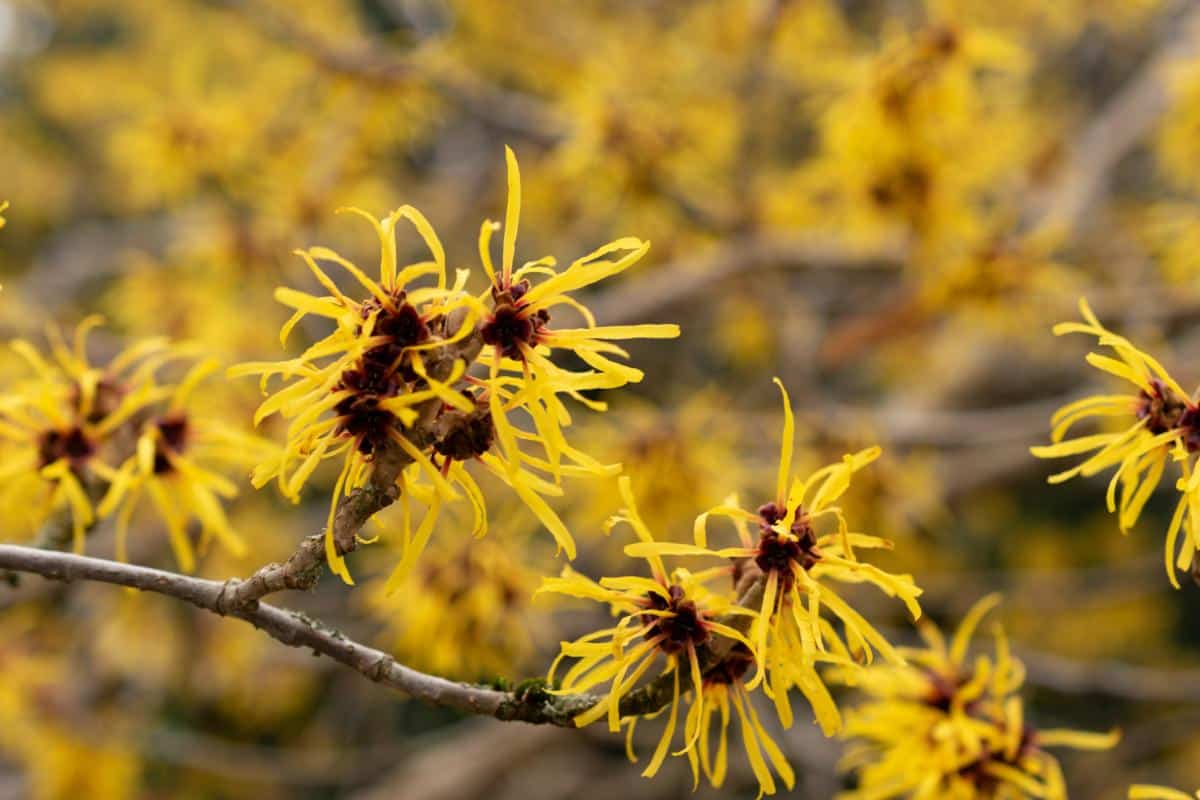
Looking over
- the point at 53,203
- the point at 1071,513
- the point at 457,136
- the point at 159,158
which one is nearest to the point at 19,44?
the point at 53,203

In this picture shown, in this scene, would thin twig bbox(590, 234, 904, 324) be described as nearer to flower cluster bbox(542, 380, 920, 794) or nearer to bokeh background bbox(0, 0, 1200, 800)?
bokeh background bbox(0, 0, 1200, 800)

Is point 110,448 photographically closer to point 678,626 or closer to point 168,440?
point 168,440

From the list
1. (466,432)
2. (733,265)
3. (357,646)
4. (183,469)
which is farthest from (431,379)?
(733,265)

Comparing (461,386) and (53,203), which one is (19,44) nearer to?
(53,203)

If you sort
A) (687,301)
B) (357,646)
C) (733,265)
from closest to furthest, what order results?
(357,646), (733,265), (687,301)

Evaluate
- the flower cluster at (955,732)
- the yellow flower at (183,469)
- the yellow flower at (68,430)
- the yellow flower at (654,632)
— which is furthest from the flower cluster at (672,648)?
the yellow flower at (68,430)

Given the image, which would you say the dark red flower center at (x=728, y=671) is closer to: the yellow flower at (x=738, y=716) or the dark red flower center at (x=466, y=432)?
the yellow flower at (x=738, y=716)
